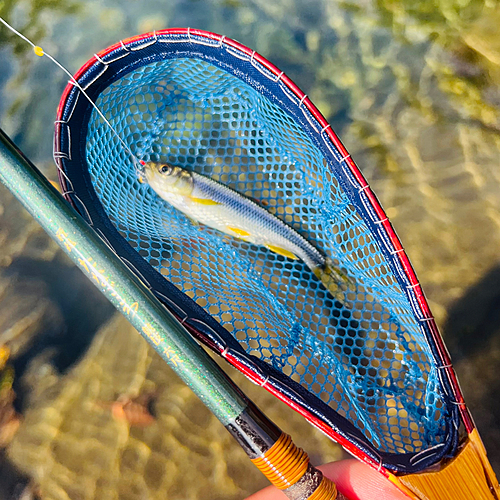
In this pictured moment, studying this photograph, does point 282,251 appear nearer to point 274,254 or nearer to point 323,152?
point 274,254

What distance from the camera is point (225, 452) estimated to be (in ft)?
8.58

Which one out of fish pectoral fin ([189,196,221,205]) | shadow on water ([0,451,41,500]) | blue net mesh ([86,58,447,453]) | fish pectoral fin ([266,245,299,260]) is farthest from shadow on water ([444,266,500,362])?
shadow on water ([0,451,41,500])

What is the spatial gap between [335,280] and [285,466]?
131cm

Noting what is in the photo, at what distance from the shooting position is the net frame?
1683 millimetres

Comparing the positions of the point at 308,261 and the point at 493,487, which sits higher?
the point at 308,261

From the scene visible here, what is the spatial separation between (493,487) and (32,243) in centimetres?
345

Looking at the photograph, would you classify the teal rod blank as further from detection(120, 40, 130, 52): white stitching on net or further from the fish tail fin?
the fish tail fin

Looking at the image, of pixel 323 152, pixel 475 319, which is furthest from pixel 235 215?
pixel 475 319

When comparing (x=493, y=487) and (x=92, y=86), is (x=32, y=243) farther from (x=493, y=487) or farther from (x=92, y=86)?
(x=493, y=487)

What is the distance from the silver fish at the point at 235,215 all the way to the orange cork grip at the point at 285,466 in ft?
4.02

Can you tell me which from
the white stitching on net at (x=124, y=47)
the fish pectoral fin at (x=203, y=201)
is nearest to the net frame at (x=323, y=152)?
the white stitching on net at (x=124, y=47)

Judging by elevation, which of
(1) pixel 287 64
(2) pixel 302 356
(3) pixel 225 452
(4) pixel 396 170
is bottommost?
(3) pixel 225 452

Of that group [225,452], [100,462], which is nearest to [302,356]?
[225,452]

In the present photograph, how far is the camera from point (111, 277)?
1.53 m
